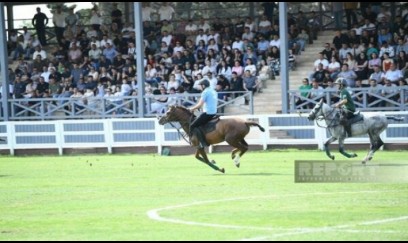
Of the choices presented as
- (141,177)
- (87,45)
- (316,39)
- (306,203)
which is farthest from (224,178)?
(87,45)

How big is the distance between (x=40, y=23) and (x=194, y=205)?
1123 inches

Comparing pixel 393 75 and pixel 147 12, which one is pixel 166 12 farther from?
pixel 393 75

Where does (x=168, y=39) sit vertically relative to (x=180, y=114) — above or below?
above

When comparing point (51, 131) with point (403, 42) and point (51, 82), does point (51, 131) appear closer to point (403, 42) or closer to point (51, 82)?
point (51, 82)

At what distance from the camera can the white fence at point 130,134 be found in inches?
1296

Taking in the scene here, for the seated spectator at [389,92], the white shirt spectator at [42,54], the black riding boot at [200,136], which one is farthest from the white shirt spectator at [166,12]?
the black riding boot at [200,136]

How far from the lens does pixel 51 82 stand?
40.4 metres

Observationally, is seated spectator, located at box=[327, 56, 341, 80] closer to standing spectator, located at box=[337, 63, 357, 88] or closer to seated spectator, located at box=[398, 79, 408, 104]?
standing spectator, located at box=[337, 63, 357, 88]

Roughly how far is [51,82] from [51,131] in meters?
3.93

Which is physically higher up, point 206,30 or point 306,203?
point 206,30

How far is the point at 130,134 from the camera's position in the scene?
117 feet

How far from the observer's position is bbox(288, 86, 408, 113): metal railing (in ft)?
107

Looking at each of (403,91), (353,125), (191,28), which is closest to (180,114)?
(353,125)

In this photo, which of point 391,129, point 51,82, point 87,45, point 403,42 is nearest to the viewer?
point 391,129
